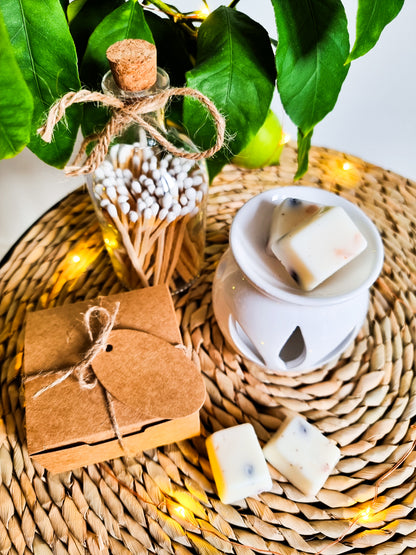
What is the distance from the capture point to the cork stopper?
45 centimetres

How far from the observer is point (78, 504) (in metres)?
0.51

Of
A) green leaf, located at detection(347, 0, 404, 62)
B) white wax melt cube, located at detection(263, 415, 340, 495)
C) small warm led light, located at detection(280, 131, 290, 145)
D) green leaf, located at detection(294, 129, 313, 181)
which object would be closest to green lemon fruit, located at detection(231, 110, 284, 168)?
small warm led light, located at detection(280, 131, 290, 145)

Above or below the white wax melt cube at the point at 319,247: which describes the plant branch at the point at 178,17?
above

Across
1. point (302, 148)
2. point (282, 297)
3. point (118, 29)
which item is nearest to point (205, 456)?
point (282, 297)

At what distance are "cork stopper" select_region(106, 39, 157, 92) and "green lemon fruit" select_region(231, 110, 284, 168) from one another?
23 centimetres

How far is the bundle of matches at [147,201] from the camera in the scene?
0.53 m

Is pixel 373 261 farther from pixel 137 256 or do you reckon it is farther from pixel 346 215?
pixel 137 256

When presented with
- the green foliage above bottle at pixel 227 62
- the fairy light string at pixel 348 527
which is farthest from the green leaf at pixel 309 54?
the fairy light string at pixel 348 527

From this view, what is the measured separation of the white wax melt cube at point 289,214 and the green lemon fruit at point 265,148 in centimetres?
20

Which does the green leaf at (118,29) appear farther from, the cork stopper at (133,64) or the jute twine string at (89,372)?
the jute twine string at (89,372)

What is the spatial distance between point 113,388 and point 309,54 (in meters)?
0.36

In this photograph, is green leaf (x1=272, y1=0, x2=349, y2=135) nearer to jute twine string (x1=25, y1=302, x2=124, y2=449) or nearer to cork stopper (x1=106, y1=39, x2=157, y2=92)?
cork stopper (x1=106, y1=39, x2=157, y2=92)

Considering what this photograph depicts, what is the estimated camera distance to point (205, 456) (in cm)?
53

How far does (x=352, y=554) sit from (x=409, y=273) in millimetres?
326
